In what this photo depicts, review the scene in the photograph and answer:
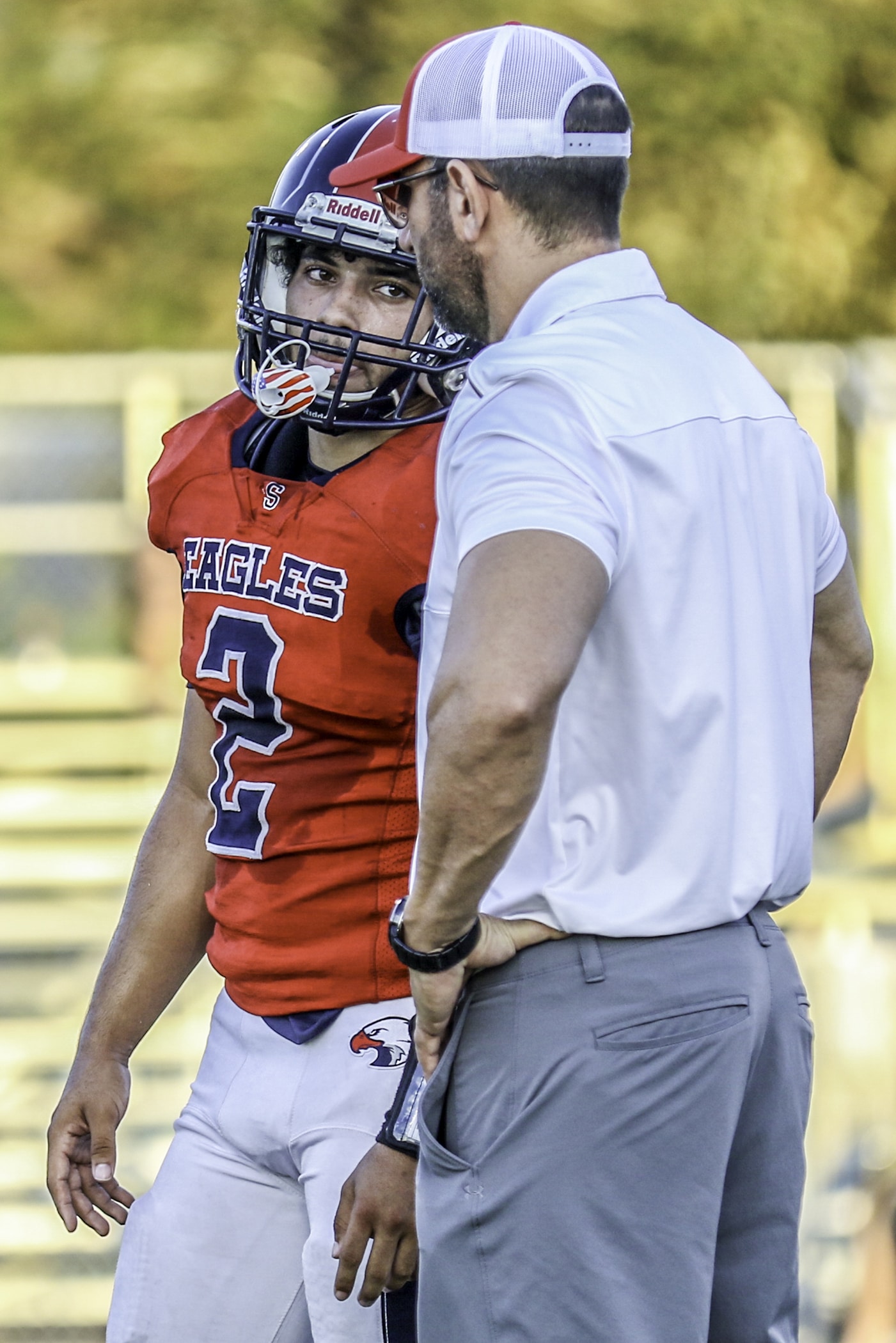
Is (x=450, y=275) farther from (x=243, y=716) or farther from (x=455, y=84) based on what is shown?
(x=243, y=716)

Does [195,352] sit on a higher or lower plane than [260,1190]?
lower

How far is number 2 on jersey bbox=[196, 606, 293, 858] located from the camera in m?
1.96

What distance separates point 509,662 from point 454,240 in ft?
1.53

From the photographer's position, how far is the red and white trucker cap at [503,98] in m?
1.67

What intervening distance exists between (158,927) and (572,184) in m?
1.03

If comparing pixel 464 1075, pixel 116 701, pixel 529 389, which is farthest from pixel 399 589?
pixel 116 701

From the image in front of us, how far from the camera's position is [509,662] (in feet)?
4.85

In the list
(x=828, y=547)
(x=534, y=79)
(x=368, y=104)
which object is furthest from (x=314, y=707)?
(x=368, y=104)

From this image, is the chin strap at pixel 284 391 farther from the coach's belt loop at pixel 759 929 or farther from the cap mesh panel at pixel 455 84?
the coach's belt loop at pixel 759 929

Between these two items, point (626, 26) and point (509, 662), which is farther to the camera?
point (626, 26)

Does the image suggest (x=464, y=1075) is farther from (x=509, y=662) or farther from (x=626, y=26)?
(x=626, y=26)

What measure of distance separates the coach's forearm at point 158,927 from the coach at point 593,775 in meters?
0.61

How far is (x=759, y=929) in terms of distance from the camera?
5.53 ft

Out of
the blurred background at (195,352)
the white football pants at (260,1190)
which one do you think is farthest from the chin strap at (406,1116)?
the blurred background at (195,352)
